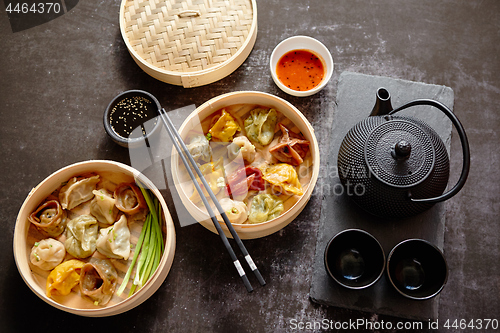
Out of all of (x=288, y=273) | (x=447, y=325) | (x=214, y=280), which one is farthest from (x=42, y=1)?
(x=447, y=325)

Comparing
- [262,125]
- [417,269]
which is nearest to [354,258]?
[417,269]

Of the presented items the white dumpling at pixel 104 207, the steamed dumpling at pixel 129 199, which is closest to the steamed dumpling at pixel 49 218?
the white dumpling at pixel 104 207

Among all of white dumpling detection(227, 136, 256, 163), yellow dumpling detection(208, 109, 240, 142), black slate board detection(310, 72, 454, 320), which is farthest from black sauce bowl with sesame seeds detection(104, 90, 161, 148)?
black slate board detection(310, 72, 454, 320)

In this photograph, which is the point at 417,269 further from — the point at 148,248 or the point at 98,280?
the point at 98,280

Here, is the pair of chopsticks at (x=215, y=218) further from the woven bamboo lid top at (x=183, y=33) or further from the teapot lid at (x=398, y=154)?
the teapot lid at (x=398, y=154)

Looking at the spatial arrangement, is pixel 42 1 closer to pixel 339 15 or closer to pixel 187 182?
pixel 187 182
